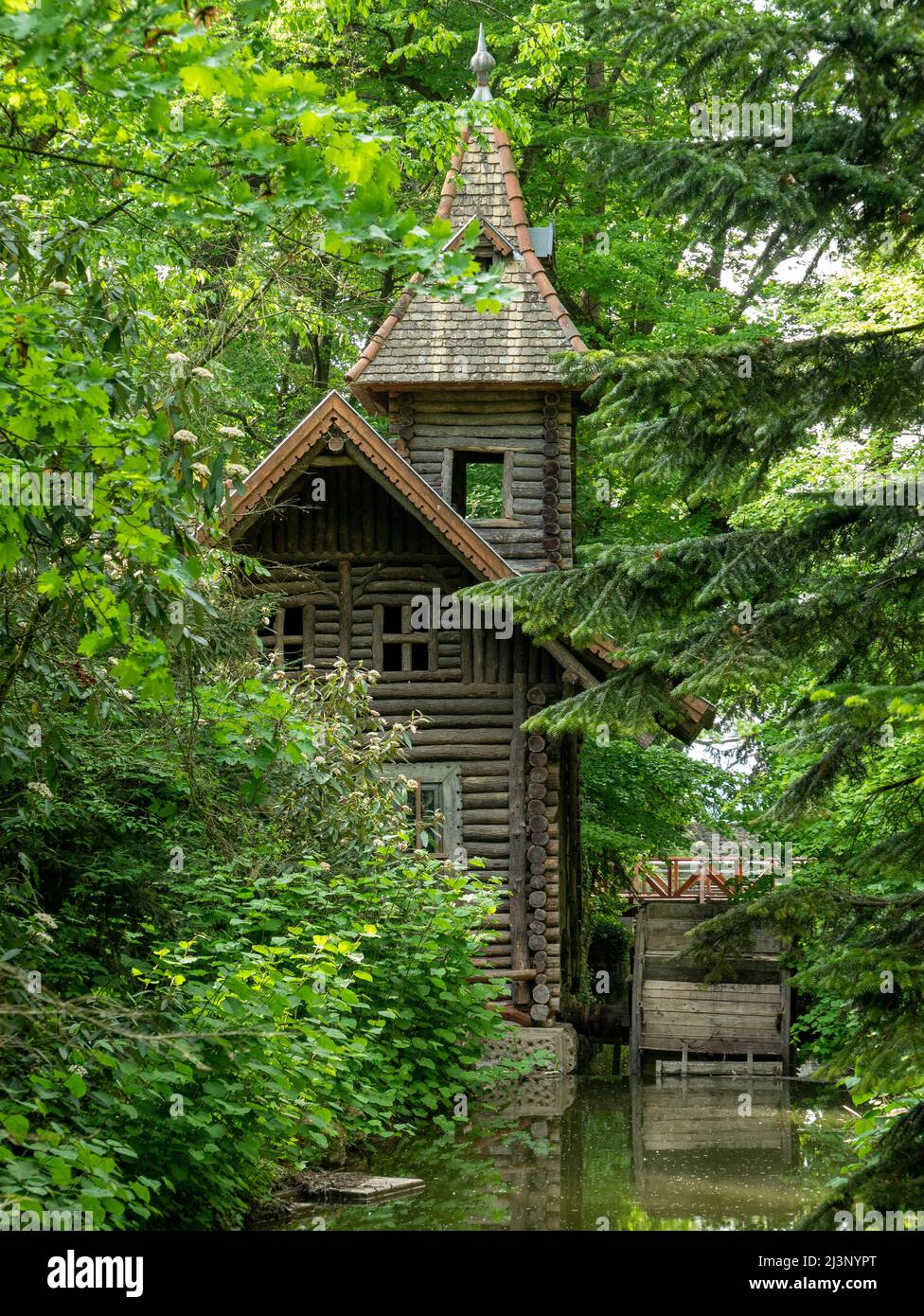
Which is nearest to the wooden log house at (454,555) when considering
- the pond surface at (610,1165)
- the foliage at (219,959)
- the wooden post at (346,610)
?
the wooden post at (346,610)

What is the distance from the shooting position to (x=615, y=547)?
26.4 ft

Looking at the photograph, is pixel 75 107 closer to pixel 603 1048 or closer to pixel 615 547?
pixel 615 547

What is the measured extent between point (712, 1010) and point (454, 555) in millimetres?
8708

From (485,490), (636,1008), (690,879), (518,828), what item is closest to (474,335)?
(518,828)

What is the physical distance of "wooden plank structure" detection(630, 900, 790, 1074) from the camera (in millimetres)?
21641

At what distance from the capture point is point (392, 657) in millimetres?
18234

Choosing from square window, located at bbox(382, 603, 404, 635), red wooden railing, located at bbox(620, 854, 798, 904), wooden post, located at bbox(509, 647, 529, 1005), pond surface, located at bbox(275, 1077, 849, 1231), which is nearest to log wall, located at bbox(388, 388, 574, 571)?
square window, located at bbox(382, 603, 404, 635)

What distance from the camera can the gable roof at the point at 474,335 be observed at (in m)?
18.5

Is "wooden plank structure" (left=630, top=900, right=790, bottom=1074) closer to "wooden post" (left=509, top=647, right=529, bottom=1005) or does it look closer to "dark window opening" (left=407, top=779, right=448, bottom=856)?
"wooden post" (left=509, top=647, right=529, bottom=1005)

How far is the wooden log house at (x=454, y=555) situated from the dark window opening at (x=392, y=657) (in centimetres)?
2

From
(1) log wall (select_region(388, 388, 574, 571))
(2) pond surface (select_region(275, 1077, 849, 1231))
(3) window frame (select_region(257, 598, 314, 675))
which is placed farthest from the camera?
(1) log wall (select_region(388, 388, 574, 571))

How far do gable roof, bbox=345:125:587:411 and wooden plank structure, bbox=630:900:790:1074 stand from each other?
846 cm

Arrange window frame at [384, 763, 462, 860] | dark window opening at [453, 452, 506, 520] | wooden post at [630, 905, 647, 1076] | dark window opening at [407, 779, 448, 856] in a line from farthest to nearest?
dark window opening at [453, 452, 506, 520] → wooden post at [630, 905, 647, 1076] → window frame at [384, 763, 462, 860] → dark window opening at [407, 779, 448, 856]

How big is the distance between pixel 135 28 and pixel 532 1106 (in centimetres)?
1296
